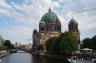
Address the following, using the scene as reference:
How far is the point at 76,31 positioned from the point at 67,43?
97831 mm

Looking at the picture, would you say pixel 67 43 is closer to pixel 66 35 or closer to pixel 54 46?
pixel 66 35

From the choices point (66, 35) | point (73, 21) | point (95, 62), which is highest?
point (73, 21)

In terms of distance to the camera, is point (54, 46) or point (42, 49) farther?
point (42, 49)

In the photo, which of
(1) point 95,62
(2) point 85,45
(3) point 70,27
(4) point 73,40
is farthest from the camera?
(3) point 70,27

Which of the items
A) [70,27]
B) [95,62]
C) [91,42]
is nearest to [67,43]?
[91,42]

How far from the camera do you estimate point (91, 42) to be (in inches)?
4572

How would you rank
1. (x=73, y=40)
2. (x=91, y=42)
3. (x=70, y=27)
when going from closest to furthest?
1. (x=73, y=40)
2. (x=91, y=42)
3. (x=70, y=27)

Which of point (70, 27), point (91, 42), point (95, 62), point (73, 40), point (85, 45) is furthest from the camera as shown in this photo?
point (70, 27)

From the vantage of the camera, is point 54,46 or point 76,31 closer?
point 54,46

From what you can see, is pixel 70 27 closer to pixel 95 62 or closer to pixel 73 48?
A: pixel 73 48

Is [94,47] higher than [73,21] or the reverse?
the reverse

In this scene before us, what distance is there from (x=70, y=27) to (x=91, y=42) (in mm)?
76375

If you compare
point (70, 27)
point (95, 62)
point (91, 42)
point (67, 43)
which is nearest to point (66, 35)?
point (67, 43)

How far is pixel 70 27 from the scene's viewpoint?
19200 cm
